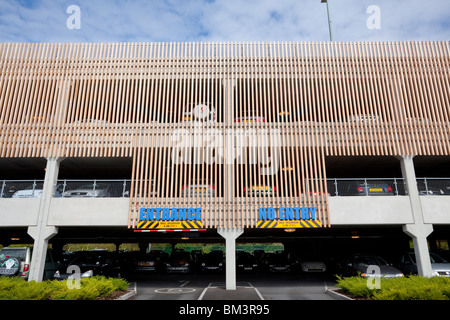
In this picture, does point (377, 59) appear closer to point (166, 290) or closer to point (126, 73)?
point (126, 73)

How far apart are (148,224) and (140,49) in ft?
32.8

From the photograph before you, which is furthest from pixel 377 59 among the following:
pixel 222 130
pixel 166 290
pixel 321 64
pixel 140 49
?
pixel 166 290

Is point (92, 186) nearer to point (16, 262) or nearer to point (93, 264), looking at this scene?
point (93, 264)

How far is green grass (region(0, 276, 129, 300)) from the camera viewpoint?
7660 millimetres

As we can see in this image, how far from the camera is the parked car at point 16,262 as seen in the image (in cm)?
1314

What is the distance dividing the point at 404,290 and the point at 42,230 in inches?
607

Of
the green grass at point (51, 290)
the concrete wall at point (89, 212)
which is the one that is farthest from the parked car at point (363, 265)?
the concrete wall at point (89, 212)

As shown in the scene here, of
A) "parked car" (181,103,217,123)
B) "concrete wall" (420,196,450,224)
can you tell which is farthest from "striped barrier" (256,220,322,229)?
"parked car" (181,103,217,123)

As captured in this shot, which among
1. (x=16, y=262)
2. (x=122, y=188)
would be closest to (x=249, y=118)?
(x=122, y=188)

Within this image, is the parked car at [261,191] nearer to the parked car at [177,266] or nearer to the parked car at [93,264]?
the parked car at [177,266]

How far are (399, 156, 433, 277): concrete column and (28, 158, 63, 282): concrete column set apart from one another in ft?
58.4

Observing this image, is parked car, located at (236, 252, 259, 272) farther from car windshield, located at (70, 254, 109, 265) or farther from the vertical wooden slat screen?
car windshield, located at (70, 254, 109, 265)

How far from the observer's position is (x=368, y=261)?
15.5 meters

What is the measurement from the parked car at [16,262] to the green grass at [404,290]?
1405 cm
